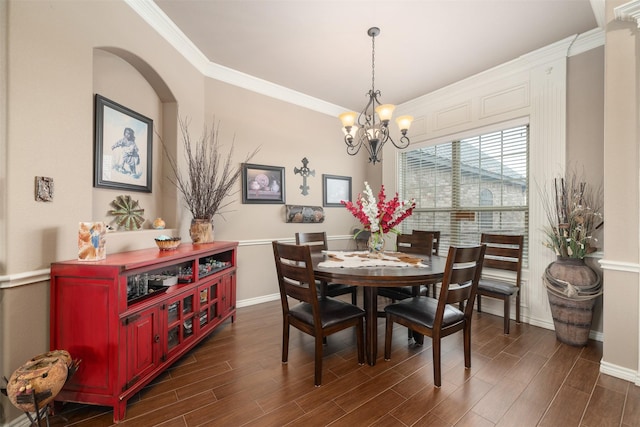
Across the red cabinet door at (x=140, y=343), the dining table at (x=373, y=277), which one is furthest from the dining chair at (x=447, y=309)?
the red cabinet door at (x=140, y=343)

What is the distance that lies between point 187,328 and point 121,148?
1642 mm

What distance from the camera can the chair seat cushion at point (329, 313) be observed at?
6.57 ft

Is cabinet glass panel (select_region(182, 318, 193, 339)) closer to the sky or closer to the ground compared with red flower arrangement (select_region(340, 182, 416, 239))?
closer to the ground

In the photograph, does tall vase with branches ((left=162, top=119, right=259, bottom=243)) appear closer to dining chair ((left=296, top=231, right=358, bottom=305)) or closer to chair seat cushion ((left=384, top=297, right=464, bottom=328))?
dining chair ((left=296, top=231, right=358, bottom=305))

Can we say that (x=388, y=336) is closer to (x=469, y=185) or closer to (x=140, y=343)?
(x=140, y=343)

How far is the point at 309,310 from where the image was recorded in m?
2.15

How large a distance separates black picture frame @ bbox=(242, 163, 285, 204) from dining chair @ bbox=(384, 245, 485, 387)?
2267mm

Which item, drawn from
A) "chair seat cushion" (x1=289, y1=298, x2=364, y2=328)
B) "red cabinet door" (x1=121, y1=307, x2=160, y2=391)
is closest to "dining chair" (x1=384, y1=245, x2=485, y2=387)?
"chair seat cushion" (x1=289, y1=298, x2=364, y2=328)

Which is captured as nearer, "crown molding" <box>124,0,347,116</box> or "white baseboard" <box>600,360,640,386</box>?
"white baseboard" <box>600,360,640,386</box>

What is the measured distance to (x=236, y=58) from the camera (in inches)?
124

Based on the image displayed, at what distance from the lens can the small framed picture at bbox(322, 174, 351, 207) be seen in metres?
4.45

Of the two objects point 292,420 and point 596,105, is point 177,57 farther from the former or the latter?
point 596,105

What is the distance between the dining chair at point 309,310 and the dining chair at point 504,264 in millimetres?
1665

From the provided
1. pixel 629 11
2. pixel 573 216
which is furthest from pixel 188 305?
pixel 629 11
